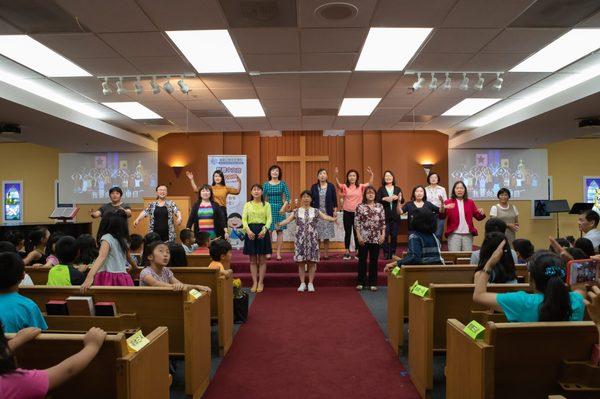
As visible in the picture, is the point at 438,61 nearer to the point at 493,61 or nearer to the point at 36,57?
the point at 493,61

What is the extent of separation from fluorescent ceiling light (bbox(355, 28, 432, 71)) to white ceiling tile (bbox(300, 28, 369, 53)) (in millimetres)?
114

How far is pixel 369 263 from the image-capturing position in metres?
6.36

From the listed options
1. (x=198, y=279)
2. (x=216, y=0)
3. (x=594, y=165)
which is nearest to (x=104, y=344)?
(x=198, y=279)

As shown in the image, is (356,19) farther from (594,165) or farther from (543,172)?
(594,165)

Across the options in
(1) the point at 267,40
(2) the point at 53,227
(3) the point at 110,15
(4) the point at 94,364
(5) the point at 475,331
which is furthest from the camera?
(2) the point at 53,227

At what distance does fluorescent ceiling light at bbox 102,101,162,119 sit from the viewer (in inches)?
285

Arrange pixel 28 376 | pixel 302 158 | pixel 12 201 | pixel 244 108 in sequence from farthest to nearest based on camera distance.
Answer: pixel 12 201, pixel 302 158, pixel 244 108, pixel 28 376

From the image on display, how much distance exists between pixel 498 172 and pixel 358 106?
496 cm

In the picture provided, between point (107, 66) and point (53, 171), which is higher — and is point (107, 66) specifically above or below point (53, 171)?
above

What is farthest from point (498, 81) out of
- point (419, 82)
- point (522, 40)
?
point (522, 40)

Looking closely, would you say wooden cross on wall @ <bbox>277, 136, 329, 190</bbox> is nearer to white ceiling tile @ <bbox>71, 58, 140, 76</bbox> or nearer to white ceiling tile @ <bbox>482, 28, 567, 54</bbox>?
white ceiling tile @ <bbox>71, 58, 140, 76</bbox>

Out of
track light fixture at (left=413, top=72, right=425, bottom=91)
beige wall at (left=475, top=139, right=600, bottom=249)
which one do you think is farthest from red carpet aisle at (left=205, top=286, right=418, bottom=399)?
beige wall at (left=475, top=139, right=600, bottom=249)

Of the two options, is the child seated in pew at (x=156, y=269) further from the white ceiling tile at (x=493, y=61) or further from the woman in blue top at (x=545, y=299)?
the white ceiling tile at (x=493, y=61)

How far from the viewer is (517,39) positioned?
15.0 ft
